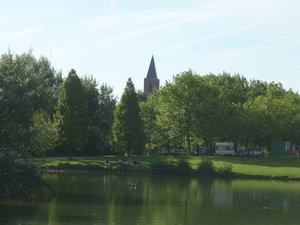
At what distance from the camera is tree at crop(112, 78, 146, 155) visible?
266 feet

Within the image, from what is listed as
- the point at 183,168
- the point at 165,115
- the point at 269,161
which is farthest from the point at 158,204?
the point at 165,115

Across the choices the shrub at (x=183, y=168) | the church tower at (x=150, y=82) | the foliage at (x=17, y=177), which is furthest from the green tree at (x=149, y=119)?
the church tower at (x=150, y=82)

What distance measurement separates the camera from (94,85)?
297 ft

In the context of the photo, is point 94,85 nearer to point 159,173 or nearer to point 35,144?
point 159,173

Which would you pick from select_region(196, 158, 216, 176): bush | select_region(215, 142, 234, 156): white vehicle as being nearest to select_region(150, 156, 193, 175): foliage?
select_region(196, 158, 216, 176): bush

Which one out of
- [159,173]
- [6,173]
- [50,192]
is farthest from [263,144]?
[6,173]

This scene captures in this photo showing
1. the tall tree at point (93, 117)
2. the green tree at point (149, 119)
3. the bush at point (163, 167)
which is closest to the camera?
the bush at point (163, 167)

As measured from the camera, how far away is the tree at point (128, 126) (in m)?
81.0

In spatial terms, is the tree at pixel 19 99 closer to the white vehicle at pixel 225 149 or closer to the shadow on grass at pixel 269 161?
the shadow on grass at pixel 269 161

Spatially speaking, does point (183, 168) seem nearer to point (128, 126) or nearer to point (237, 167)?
point (237, 167)

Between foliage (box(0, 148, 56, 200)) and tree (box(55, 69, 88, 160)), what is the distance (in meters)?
38.7

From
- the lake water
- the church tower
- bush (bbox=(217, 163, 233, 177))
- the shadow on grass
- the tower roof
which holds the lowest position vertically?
the lake water

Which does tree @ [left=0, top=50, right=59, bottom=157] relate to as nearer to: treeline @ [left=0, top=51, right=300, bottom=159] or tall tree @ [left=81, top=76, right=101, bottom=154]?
treeline @ [left=0, top=51, right=300, bottom=159]

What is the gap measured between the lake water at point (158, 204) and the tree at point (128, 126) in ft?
77.3
